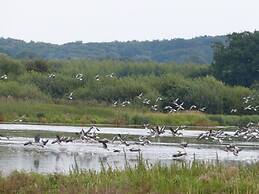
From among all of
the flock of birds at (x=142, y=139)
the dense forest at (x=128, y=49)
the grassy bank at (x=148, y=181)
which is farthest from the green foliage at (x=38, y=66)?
the dense forest at (x=128, y=49)

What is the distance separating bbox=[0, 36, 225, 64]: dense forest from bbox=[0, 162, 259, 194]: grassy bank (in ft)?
504

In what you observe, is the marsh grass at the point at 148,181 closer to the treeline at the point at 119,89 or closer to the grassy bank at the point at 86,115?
the grassy bank at the point at 86,115

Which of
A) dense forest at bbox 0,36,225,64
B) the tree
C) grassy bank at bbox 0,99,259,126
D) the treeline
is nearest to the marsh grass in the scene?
grassy bank at bbox 0,99,259,126

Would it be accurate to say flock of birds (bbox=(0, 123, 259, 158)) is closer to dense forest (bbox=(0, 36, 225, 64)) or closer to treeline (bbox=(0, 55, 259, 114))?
treeline (bbox=(0, 55, 259, 114))

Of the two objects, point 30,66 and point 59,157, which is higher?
point 30,66

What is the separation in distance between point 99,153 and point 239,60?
48.5 metres

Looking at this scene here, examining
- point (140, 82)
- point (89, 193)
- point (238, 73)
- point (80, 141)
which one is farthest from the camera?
point (238, 73)

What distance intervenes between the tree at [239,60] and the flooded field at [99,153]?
3548cm

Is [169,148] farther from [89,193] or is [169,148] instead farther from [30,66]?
[30,66]

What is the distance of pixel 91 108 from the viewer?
5156 cm

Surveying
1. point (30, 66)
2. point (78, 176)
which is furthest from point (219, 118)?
point (78, 176)

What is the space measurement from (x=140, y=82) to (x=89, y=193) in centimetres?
5632

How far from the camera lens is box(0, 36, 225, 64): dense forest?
175250 millimetres

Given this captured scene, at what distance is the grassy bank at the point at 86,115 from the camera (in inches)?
1932
